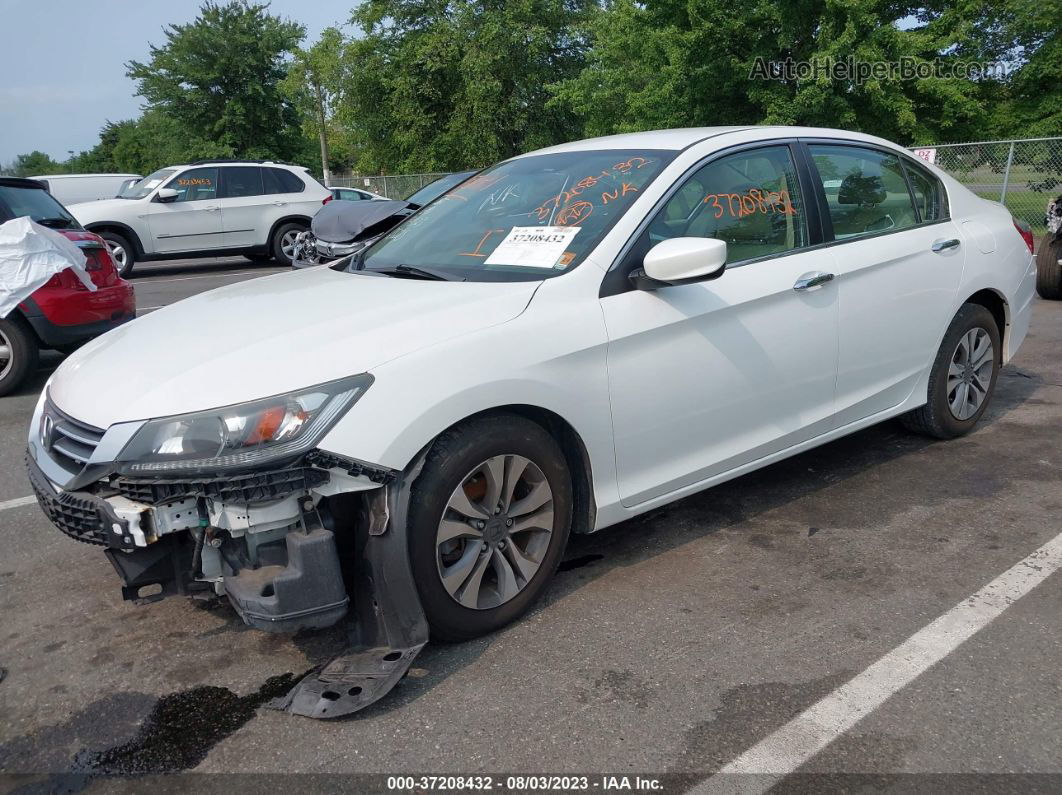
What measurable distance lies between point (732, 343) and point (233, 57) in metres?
38.1

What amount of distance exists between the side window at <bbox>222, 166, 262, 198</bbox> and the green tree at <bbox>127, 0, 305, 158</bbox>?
23.6 metres

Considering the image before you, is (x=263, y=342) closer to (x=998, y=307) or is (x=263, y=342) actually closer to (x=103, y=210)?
(x=998, y=307)

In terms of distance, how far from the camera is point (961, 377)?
4805 millimetres

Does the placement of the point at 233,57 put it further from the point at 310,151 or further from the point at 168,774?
the point at 168,774

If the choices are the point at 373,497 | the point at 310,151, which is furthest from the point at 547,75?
the point at 373,497

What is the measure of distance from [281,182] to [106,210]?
290cm

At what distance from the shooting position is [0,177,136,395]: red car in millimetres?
6543

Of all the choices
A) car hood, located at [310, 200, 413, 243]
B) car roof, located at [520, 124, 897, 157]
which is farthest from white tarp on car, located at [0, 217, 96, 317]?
car roof, located at [520, 124, 897, 157]

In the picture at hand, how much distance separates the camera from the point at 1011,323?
16.4ft

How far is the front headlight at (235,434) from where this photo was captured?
2.51 meters

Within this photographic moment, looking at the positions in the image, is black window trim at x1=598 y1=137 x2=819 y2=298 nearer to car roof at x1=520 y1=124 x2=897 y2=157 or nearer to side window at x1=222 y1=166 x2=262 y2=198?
car roof at x1=520 y1=124 x2=897 y2=157

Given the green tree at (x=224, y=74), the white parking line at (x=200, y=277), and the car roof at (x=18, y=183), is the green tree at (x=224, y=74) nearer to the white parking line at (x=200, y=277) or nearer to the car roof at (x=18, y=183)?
the white parking line at (x=200, y=277)

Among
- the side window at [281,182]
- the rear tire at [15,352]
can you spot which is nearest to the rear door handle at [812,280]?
the rear tire at [15,352]

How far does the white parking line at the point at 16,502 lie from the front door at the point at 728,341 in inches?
121
